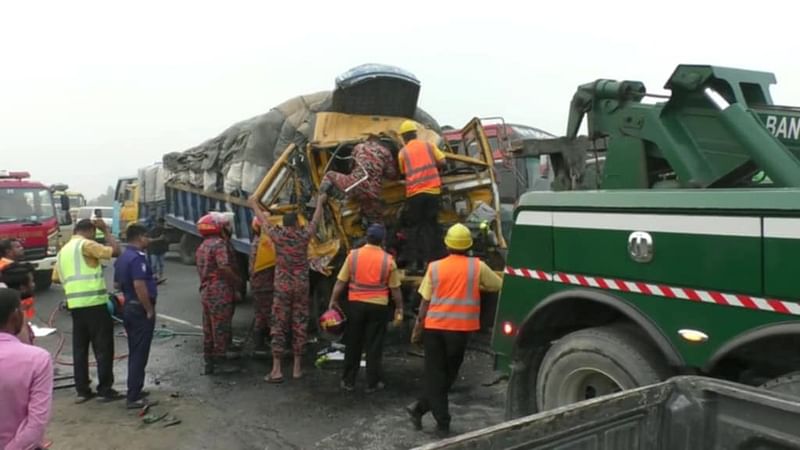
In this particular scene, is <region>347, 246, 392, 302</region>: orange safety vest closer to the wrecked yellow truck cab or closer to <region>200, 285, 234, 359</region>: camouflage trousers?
the wrecked yellow truck cab

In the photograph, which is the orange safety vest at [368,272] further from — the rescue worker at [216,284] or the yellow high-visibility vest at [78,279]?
the yellow high-visibility vest at [78,279]

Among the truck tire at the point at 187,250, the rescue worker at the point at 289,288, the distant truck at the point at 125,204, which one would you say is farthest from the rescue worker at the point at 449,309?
the distant truck at the point at 125,204

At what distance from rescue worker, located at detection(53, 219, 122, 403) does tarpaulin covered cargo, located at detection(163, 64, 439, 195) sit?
2.97 m

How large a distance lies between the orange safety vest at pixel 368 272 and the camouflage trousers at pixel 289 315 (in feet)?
2.54

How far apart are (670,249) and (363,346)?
3.71 meters

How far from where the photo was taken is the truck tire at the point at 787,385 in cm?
237

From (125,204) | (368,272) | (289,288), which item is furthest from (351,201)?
(125,204)

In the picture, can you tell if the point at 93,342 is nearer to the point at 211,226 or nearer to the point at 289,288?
the point at 211,226

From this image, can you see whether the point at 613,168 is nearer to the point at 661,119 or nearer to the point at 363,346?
the point at 661,119

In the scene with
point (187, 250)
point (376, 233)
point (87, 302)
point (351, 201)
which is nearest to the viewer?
point (87, 302)

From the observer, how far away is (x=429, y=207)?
21.8 feet

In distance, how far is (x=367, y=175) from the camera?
664 centimetres

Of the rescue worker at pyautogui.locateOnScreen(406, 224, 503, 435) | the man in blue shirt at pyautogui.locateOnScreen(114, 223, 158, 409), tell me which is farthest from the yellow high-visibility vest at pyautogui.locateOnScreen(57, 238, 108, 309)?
the rescue worker at pyautogui.locateOnScreen(406, 224, 503, 435)

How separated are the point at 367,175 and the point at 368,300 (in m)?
1.46
